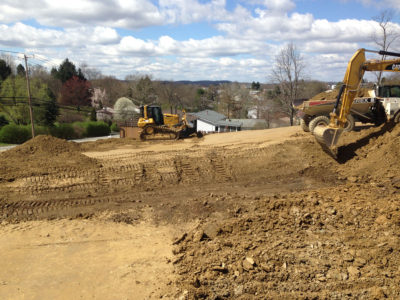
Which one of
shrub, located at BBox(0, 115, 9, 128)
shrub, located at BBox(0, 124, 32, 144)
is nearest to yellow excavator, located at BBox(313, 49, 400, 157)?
Result: shrub, located at BBox(0, 124, 32, 144)

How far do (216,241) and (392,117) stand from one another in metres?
10.3

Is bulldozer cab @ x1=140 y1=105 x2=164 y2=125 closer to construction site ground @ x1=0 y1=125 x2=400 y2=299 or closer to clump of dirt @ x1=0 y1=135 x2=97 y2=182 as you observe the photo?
clump of dirt @ x1=0 y1=135 x2=97 y2=182

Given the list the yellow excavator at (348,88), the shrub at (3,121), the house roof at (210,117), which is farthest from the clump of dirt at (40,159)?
the house roof at (210,117)

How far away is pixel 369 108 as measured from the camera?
14.0 metres

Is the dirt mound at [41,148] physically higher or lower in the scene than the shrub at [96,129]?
higher

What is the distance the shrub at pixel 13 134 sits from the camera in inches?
1222

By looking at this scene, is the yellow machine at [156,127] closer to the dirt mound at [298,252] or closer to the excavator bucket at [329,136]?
the excavator bucket at [329,136]

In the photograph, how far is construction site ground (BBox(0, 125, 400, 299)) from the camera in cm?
560

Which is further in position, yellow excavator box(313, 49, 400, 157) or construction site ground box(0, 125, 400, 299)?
yellow excavator box(313, 49, 400, 157)

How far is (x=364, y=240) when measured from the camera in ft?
21.2

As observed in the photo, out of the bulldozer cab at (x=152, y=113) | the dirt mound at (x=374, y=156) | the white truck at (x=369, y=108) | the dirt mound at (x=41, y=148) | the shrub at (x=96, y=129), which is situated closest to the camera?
the dirt mound at (x=374, y=156)

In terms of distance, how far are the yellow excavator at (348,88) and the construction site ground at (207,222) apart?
106 cm

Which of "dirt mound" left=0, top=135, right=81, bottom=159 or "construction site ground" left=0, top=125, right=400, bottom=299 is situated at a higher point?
"dirt mound" left=0, top=135, right=81, bottom=159

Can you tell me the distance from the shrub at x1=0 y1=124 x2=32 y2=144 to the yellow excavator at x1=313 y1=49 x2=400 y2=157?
98.8ft
